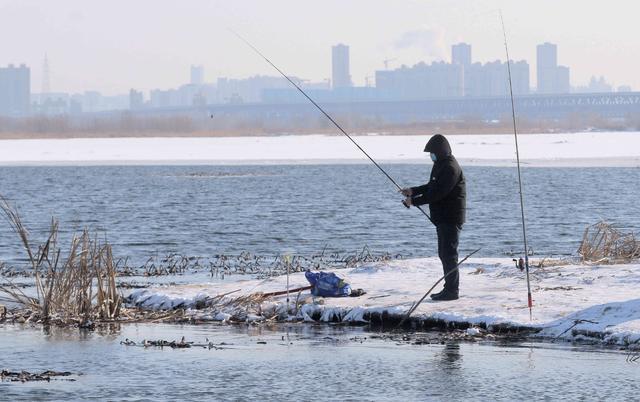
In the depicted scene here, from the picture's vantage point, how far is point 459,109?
144750 mm

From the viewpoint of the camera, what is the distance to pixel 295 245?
22.7m

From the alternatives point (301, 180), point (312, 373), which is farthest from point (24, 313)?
point (301, 180)

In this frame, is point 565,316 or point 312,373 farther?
point 565,316

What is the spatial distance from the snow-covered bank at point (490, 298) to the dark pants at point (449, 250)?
0.18 m

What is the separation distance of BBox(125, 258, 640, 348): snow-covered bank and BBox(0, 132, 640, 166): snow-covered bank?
3963cm

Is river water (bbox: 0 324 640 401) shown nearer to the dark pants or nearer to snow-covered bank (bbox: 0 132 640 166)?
the dark pants

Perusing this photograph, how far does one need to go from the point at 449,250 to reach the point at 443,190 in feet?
1.98

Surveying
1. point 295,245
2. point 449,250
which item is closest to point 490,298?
point 449,250

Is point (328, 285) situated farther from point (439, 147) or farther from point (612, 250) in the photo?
point (612, 250)

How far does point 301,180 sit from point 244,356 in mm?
35990

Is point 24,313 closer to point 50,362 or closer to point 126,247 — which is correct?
point 50,362

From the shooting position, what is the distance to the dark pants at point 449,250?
12.5 m

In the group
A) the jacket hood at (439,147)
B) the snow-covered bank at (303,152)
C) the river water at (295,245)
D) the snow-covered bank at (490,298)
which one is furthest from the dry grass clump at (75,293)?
the snow-covered bank at (303,152)

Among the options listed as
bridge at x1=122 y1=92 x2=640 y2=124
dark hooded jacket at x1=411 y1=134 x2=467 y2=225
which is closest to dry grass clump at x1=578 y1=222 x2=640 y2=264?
dark hooded jacket at x1=411 y1=134 x2=467 y2=225
